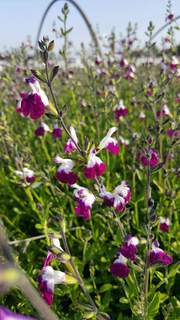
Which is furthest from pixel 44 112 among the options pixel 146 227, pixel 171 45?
pixel 171 45

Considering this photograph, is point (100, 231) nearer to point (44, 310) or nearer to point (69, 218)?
point (69, 218)

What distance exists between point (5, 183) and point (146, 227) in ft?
7.55

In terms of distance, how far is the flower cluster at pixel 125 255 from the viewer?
167 cm

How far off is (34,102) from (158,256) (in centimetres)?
83

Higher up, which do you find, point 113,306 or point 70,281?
point 70,281

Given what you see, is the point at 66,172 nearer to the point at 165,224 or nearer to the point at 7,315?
the point at 165,224

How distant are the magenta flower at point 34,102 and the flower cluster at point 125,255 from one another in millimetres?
638

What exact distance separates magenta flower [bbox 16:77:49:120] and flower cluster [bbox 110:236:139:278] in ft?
2.09

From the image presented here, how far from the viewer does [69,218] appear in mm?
2926

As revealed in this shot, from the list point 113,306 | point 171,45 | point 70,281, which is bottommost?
point 113,306

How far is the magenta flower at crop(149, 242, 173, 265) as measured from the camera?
168cm

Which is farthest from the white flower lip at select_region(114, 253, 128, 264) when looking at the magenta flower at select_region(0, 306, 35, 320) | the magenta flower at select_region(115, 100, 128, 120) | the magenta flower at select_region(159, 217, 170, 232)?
the magenta flower at select_region(115, 100, 128, 120)

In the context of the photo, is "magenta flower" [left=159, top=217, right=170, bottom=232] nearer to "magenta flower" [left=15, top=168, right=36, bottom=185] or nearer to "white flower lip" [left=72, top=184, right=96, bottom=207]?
"white flower lip" [left=72, top=184, right=96, bottom=207]

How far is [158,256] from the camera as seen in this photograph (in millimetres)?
1704
